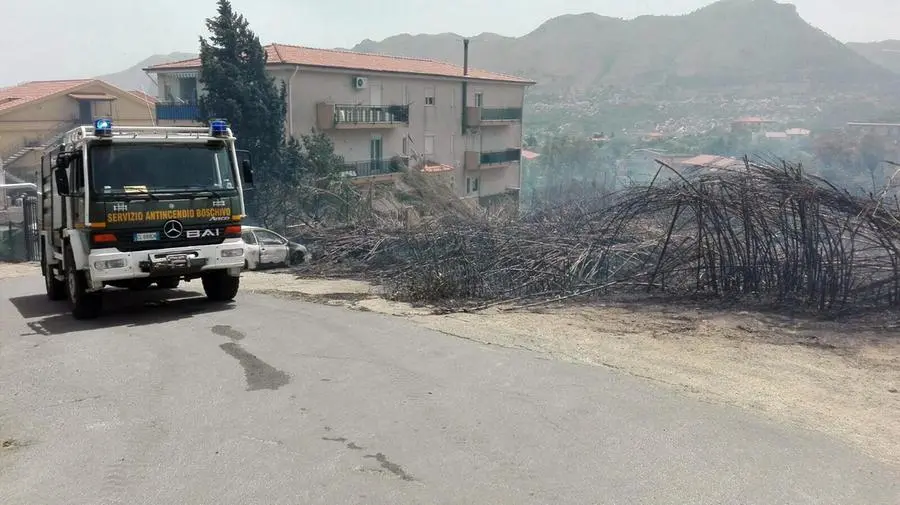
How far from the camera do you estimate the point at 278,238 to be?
1970cm

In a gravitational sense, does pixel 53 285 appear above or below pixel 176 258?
below

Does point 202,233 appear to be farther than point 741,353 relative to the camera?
Yes

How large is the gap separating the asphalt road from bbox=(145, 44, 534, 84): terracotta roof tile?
2797 centimetres

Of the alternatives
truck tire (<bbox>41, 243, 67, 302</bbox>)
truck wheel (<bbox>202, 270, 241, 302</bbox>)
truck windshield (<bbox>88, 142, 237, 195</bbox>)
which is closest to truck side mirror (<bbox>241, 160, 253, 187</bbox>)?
truck windshield (<bbox>88, 142, 237, 195</bbox>)

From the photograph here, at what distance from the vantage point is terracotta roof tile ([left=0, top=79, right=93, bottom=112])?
151 ft

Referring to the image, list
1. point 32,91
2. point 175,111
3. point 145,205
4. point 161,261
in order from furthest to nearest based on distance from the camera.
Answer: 1. point 32,91
2. point 175,111
3. point 161,261
4. point 145,205

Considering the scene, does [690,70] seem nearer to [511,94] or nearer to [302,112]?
[511,94]

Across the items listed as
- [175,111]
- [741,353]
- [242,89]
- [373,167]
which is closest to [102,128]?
[741,353]

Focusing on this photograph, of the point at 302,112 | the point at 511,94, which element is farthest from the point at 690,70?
the point at 302,112

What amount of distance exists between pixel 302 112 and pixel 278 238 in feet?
54.1

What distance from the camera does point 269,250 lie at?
19.3 m

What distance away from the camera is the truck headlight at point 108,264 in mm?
10102

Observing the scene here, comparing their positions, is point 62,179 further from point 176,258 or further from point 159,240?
point 176,258

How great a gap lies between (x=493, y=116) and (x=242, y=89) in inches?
920
